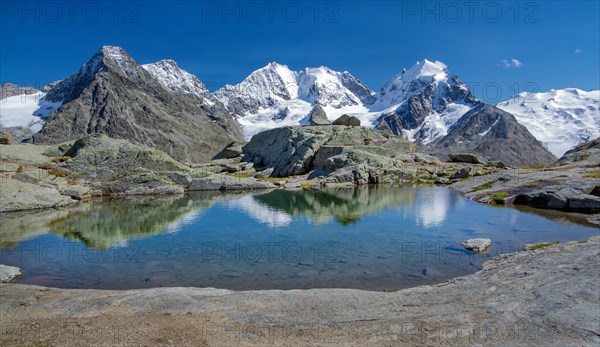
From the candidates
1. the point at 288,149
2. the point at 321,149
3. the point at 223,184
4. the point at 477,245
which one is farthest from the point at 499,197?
the point at 288,149

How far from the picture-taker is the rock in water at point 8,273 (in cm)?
1948

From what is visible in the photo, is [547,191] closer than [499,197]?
Yes

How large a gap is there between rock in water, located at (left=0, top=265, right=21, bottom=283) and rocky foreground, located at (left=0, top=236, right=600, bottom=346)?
10.4 ft

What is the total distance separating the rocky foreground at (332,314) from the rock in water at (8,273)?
3.17 meters

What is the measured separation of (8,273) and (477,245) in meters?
26.1

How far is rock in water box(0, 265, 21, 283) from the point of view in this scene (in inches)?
767

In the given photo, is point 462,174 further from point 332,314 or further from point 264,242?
point 332,314

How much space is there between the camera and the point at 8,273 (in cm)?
2002

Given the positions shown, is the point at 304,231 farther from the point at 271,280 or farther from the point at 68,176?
the point at 68,176

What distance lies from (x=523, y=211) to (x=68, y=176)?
58.5 metres

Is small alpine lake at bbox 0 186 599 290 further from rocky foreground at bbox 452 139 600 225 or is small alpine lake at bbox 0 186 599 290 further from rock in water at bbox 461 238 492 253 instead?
rocky foreground at bbox 452 139 600 225

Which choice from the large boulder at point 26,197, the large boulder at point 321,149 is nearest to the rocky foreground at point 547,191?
the large boulder at point 321,149

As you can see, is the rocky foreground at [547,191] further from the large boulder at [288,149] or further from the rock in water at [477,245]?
the large boulder at [288,149]

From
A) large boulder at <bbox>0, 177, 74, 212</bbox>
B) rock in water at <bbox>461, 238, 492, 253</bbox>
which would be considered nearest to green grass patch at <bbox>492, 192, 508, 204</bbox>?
rock in water at <bbox>461, 238, 492, 253</bbox>
